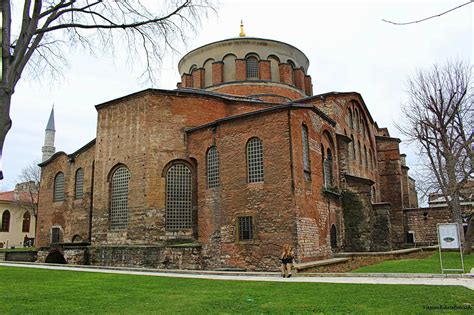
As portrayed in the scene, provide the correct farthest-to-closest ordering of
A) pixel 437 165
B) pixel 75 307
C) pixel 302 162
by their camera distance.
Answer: pixel 437 165
pixel 302 162
pixel 75 307

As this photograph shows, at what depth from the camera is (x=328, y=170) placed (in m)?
21.9

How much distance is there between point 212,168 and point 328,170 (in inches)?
253

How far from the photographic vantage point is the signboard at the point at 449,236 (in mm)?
12648

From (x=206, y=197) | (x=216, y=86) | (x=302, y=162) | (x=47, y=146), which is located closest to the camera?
(x=302, y=162)

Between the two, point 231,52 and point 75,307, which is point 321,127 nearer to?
point 231,52

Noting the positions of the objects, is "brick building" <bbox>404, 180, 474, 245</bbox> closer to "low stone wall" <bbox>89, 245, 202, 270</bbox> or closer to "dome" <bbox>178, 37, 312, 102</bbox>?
"dome" <bbox>178, 37, 312, 102</bbox>

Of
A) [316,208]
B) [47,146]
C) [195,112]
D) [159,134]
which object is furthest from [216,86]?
[47,146]

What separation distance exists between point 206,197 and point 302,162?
508 cm

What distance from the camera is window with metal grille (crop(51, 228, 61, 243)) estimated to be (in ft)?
88.4

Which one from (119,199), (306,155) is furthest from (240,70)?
(119,199)

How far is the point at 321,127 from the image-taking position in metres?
20.7

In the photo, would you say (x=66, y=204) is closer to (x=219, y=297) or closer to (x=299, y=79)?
(x=299, y=79)

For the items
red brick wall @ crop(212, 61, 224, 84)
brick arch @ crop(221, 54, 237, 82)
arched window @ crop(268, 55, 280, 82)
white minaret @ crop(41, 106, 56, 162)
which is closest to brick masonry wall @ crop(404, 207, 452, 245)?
arched window @ crop(268, 55, 280, 82)

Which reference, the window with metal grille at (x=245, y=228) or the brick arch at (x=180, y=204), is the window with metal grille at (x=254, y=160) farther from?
the brick arch at (x=180, y=204)
